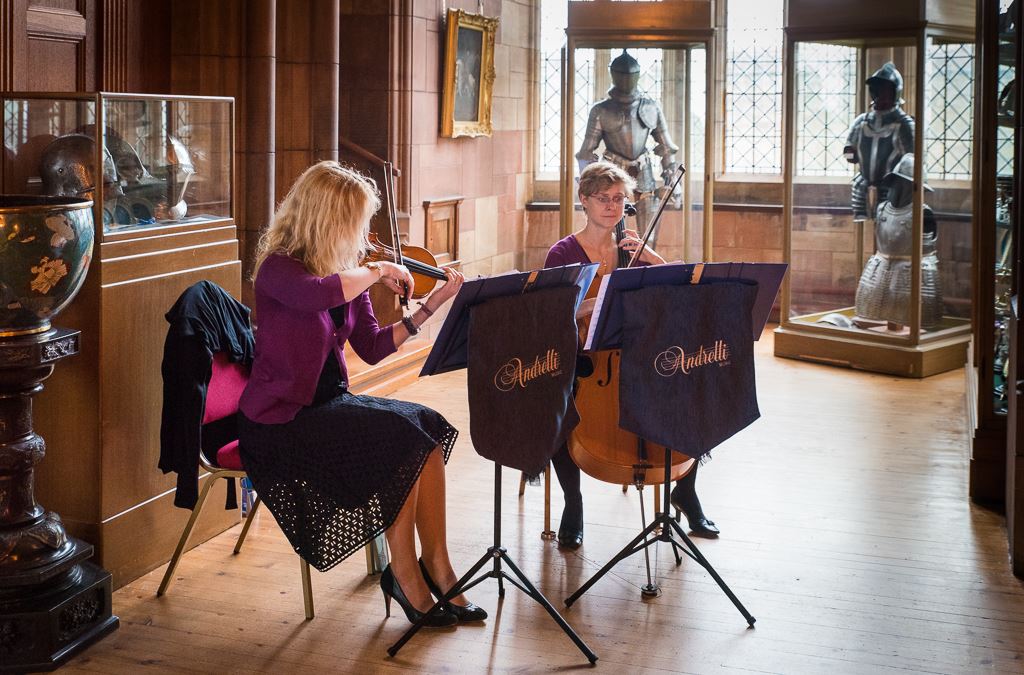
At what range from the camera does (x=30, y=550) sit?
327cm

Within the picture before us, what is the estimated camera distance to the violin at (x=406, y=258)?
134 inches

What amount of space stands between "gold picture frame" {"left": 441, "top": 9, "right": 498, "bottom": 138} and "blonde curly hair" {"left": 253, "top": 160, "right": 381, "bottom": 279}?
4213 millimetres

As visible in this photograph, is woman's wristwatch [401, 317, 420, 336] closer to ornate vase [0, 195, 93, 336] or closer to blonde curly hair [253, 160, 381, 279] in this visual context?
blonde curly hair [253, 160, 381, 279]

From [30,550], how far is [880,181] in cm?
566

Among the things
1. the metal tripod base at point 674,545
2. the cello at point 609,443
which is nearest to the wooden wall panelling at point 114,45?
the cello at point 609,443

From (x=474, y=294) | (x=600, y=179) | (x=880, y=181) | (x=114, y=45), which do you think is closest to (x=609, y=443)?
(x=474, y=294)

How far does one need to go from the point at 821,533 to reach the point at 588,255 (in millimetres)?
1282

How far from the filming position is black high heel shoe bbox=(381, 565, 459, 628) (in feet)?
11.4

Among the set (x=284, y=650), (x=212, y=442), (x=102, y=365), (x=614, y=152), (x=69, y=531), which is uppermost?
(x=614, y=152)

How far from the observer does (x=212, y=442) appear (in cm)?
377

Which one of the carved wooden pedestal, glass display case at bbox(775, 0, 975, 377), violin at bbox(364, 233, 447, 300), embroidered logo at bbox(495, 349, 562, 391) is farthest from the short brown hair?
glass display case at bbox(775, 0, 975, 377)

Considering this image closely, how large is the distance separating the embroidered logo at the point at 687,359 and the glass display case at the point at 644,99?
163 inches

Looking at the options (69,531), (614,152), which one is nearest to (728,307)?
(69,531)

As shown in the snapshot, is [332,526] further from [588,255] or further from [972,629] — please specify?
[972,629]
